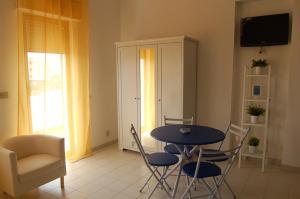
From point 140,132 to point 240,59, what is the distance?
2079 millimetres

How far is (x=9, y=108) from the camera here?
3172 millimetres

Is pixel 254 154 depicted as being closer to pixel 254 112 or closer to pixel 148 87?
pixel 254 112

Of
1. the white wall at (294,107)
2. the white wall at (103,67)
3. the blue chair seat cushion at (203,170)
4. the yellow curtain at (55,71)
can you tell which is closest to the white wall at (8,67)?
the yellow curtain at (55,71)

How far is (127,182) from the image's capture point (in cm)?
322

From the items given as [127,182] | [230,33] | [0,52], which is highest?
[230,33]

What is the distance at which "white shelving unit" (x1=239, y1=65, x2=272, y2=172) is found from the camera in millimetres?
3557

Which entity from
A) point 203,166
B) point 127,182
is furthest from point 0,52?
point 203,166

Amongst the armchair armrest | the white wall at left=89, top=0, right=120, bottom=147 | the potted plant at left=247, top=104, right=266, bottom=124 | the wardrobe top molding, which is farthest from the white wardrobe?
the armchair armrest

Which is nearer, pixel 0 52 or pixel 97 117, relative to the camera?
pixel 0 52

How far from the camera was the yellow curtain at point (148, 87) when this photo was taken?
13.2 feet

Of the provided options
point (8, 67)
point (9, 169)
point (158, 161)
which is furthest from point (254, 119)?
point (8, 67)

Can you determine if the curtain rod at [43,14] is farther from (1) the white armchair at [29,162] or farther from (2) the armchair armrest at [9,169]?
(2) the armchair armrest at [9,169]

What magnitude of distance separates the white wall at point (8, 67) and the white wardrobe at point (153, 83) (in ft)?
5.46

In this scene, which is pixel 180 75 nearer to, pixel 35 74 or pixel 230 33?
pixel 230 33
